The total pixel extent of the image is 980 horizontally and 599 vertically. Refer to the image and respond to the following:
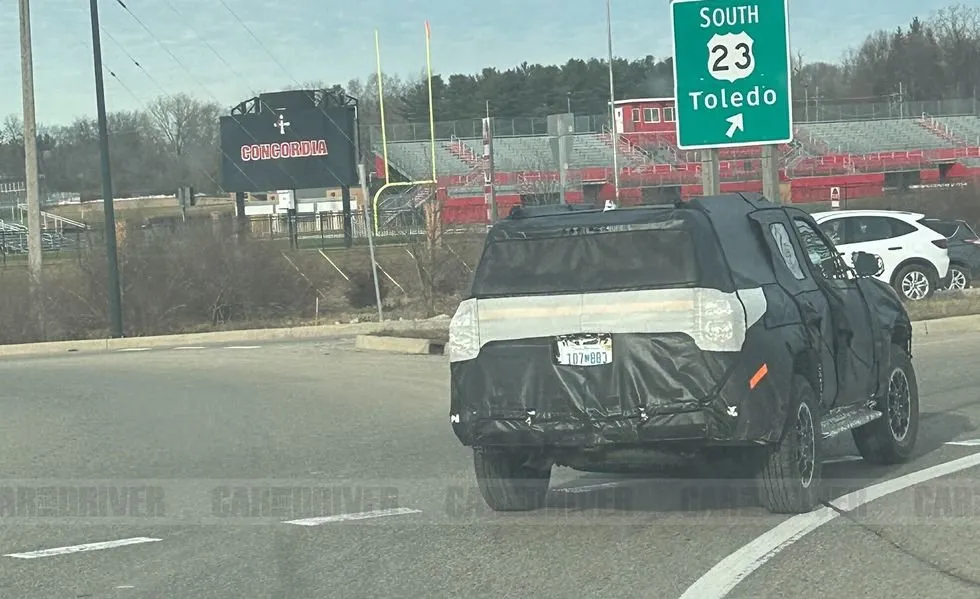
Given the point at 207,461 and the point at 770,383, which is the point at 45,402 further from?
the point at 770,383

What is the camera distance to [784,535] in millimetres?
7465

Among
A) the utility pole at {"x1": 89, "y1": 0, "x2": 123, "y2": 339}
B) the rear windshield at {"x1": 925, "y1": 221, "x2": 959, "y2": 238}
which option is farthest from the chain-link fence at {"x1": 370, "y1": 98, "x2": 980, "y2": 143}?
the rear windshield at {"x1": 925, "y1": 221, "x2": 959, "y2": 238}

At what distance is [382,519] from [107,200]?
19639 millimetres

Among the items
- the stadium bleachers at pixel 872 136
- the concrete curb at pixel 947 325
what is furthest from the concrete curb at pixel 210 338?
the stadium bleachers at pixel 872 136

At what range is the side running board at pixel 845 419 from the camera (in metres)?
8.48

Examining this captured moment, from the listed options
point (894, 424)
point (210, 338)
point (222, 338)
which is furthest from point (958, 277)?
point (894, 424)

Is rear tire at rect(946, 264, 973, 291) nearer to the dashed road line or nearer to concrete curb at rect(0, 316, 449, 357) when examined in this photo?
concrete curb at rect(0, 316, 449, 357)

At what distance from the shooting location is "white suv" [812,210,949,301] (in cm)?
2280

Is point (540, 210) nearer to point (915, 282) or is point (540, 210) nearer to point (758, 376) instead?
point (758, 376)

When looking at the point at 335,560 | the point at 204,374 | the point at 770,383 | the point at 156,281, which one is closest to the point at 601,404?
the point at 770,383

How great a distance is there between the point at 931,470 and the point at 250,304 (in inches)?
897

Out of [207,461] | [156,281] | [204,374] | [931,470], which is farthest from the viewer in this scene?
[156,281]

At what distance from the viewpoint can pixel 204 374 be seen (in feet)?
59.9

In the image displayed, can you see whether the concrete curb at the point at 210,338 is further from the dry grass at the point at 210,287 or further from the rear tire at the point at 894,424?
the rear tire at the point at 894,424
